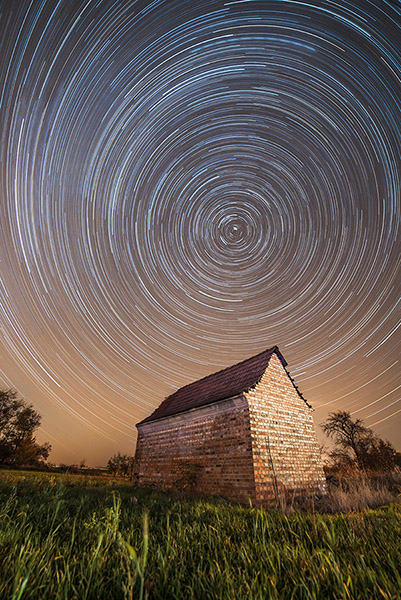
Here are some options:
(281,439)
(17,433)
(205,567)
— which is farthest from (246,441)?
(17,433)

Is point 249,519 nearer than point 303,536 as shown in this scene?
No

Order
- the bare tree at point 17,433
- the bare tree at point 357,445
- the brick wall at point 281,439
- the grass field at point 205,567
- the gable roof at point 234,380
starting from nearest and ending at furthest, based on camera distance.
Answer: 1. the grass field at point 205,567
2. the brick wall at point 281,439
3. the gable roof at point 234,380
4. the bare tree at point 357,445
5. the bare tree at point 17,433

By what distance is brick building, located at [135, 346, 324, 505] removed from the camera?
32.1 ft

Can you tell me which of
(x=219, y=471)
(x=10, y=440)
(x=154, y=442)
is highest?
(x=10, y=440)

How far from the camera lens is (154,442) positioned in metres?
15.1

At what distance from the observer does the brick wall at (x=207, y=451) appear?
9844mm

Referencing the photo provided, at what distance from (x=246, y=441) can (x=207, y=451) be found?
2336 millimetres

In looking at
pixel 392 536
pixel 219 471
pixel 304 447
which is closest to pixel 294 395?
pixel 304 447

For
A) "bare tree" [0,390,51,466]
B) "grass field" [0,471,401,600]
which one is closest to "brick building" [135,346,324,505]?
"grass field" [0,471,401,600]

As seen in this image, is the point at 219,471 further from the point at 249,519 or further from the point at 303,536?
the point at 303,536

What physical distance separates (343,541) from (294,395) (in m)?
10.3

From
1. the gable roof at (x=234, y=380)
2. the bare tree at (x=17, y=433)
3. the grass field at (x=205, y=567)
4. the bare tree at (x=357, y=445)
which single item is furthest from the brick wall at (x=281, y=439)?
the bare tree at (x=17, y=433)

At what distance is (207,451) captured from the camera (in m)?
11.4

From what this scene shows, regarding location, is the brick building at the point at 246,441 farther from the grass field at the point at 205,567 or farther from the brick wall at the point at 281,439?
the grass field at the point at 205,567
